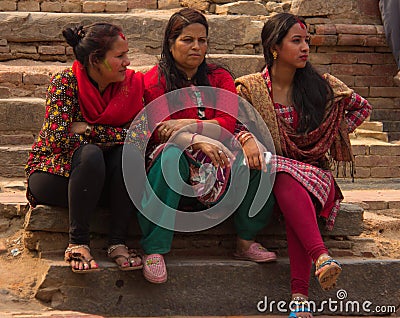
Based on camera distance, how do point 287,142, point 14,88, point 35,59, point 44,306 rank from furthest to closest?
point 35,59 → point 14,88 → point 287,142 → point 44,306

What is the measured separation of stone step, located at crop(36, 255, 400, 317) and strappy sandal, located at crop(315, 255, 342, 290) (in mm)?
425

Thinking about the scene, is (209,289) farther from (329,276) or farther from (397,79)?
(397,79)

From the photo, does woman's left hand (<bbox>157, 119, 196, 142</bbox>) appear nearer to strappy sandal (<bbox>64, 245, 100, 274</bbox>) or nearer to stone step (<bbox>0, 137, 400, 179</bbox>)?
strappy sandal (<bbox>64, 245, 100, 274</bbox>)

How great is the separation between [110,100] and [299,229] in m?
1.13

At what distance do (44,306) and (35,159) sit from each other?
718 mm

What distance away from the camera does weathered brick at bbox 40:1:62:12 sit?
322 inches

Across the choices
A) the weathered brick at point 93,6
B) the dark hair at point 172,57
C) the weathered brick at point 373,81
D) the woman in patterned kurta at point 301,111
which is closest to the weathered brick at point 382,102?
the weathered brick at point 373,81

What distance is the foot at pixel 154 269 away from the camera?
3.65m

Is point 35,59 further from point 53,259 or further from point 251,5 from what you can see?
point 53,259

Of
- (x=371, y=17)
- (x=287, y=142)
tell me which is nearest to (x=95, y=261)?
(x=287, y=142)

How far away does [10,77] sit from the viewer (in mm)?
6168

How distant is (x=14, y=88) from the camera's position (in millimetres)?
6168

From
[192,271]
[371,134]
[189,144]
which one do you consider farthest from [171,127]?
[371,134]

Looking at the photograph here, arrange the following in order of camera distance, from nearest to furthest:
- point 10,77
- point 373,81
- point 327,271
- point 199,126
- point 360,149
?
point 327,271, point 199,126, point 10,77, point 360,149, point 373,81
